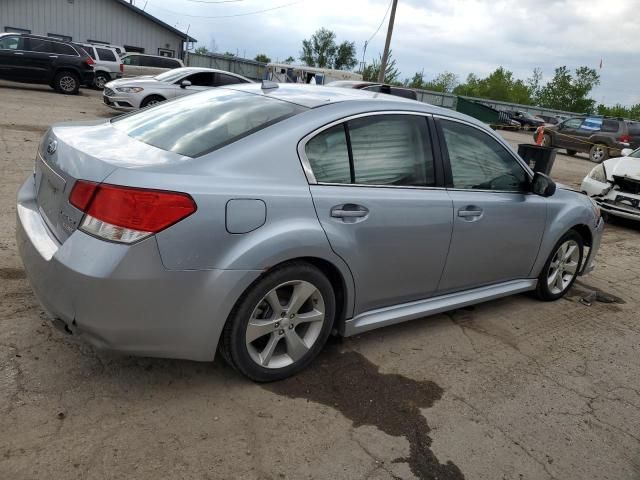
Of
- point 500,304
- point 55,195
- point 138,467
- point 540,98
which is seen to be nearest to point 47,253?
point 55,195

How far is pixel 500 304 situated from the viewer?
4.65m

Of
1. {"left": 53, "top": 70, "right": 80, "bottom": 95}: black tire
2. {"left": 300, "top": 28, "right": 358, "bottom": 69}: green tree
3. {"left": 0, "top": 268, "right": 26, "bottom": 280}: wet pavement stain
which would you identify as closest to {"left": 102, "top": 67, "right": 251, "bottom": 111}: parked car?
{"left": 53, "top": 70, "right": 80, "bottom": 95}: black tire

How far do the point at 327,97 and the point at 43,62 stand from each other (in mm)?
17331

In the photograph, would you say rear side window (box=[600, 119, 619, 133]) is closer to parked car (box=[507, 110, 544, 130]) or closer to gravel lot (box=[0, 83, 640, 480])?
parked car (box=[507, 110, 544, 130])

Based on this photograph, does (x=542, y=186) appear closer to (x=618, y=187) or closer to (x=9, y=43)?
(x=618, y=187)

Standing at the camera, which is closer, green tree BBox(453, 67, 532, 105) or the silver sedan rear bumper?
the silver sedan rear bumper

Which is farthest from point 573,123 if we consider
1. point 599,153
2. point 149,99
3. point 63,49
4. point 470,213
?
point 470,213

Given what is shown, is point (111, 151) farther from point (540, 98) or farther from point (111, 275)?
point (540, 98)

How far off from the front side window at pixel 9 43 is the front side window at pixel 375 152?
17.8 m

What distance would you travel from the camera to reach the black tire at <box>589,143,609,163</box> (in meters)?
19.8

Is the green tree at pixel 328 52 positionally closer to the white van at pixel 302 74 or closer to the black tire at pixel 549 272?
the white van at pixel 302 74

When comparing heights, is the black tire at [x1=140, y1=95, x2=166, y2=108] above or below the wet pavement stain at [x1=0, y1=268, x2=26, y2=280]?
above

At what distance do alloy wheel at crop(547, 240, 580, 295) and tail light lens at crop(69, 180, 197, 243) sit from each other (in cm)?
344

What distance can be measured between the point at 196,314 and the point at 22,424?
35.8 inches
